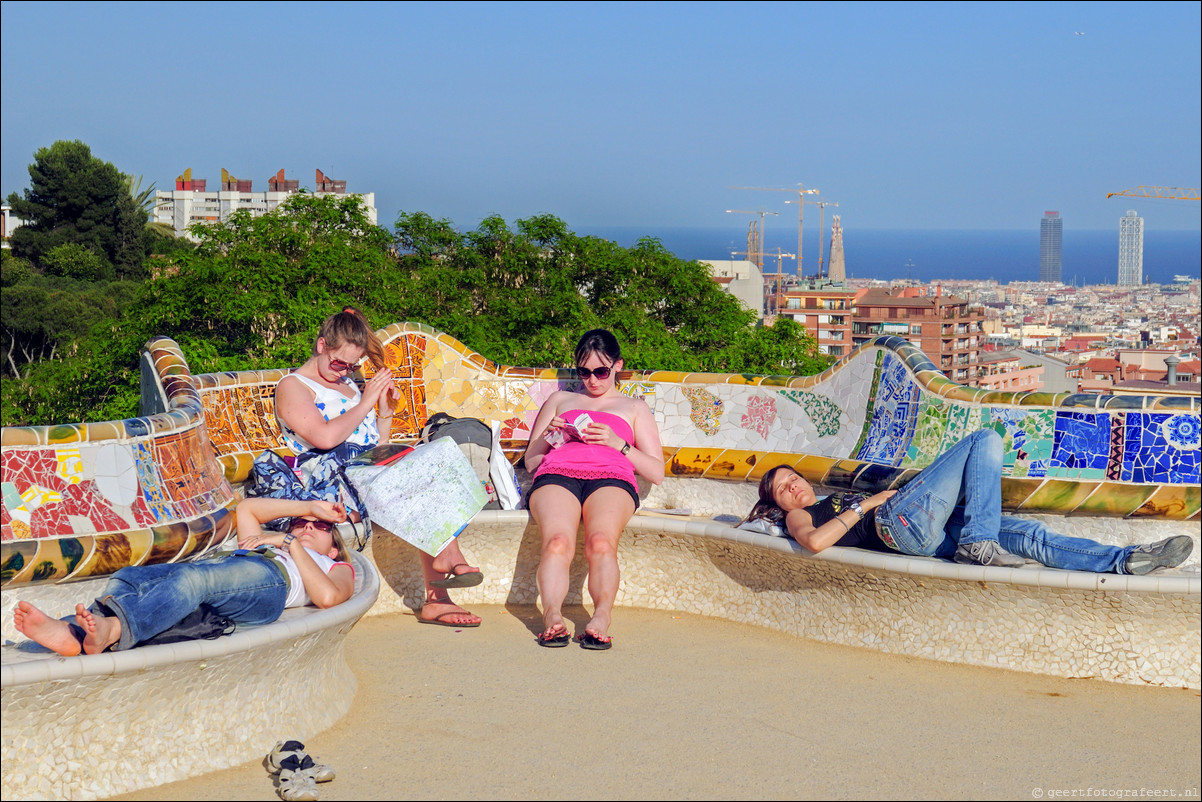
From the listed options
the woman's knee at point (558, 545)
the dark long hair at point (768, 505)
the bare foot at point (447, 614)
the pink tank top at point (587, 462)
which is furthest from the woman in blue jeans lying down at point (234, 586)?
the dark long hair at point (768, 505)

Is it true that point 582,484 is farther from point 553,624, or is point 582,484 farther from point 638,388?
point 638,388

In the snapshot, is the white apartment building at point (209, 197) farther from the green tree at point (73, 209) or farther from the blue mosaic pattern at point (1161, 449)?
the blue mosaic pattern at point (1161, 449)

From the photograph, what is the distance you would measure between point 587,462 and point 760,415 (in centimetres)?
162

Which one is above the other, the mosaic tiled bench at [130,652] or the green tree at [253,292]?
the green tree at [253,292]

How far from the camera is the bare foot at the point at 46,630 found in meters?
3.48

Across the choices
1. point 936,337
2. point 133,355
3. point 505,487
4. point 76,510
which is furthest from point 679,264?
point 936,337

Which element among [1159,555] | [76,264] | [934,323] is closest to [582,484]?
[1159,555]

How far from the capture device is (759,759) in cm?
402

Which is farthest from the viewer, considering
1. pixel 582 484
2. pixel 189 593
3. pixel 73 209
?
pixel 73 209

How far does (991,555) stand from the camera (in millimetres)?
4949

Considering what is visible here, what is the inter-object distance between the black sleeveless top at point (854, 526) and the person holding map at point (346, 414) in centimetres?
159

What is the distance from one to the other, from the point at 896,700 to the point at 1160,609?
3.70 ft

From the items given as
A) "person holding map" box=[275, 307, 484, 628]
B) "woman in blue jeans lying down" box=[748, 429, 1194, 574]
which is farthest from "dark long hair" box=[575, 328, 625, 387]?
"woman in blue jeans lying down" box=[748, 429, 1194, 574]

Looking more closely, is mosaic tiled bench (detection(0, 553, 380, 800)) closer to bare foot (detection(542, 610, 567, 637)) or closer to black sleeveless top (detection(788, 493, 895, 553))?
bare foot (detection(542, 610, 567, 637))
